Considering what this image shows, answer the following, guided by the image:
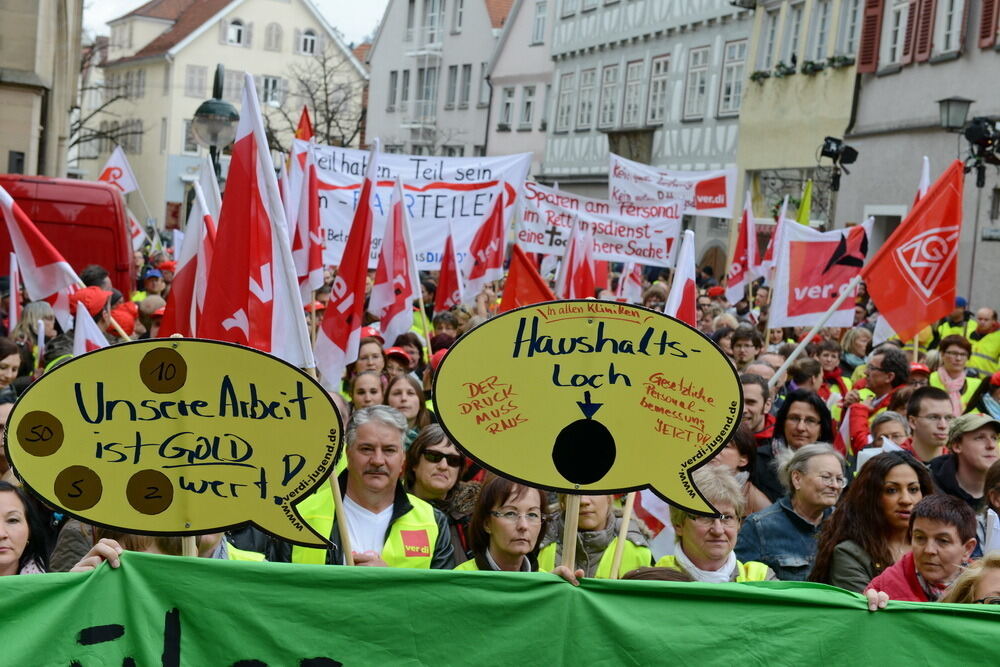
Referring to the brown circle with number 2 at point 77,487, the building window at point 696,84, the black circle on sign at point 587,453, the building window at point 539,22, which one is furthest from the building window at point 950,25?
the building window at point 539,22

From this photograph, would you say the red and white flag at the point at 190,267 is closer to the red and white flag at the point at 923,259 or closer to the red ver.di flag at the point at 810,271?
the red and white flag at the point at 923,259

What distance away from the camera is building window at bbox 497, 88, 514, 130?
174 feet

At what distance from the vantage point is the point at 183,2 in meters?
88.9

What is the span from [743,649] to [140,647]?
5.03 feet

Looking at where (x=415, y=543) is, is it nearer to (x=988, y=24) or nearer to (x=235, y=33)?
(x=988, y=24)

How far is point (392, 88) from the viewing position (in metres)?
63.7

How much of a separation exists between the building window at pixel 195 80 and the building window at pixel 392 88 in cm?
1882

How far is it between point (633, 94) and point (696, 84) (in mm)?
4480

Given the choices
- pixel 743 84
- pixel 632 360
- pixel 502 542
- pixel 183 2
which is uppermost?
pixel 183 2

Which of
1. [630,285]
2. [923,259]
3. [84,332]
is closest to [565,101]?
[630,285]

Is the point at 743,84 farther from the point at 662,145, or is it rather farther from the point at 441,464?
the point at 441,464

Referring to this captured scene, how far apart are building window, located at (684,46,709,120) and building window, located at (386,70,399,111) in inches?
1009

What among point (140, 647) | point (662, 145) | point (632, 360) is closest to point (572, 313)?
point (632, 360)

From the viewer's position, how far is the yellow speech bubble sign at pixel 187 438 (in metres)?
4.30
